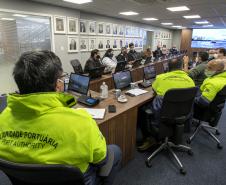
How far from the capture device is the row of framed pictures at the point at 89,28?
17.7 ft

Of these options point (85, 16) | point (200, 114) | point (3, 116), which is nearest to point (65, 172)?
point (3, 116)

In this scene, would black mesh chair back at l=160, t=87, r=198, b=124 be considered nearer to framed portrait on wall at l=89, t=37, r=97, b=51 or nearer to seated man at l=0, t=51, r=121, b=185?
seated man at l=0, t=51, r=121, b=185

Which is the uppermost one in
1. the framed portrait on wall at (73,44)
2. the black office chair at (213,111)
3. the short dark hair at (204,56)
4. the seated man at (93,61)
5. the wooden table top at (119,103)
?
the framed portrait on wall at (73,44)

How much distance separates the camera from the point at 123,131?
6.48 ft

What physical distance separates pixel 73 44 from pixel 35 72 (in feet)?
17.8

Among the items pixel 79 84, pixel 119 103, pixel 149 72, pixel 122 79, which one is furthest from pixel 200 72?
pixel 79 84

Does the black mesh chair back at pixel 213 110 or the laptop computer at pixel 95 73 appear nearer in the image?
the black mesh chair back at pixel 213 110

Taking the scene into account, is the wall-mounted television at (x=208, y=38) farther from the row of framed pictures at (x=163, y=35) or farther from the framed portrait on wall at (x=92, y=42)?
→ the framed portrait on wall at (x=92, y=42)

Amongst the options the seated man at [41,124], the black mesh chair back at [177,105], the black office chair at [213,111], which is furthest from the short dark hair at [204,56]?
the seated man at [41,124]

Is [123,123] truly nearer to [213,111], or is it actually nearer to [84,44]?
[213,111]

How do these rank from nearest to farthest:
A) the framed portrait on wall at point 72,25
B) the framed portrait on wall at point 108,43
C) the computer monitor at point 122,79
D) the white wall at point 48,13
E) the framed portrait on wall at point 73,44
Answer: the computer monitor at point 122,79, the white wall at point 48,13, the framed portrait on wall at point 72,25, the framed portrait on wall at point 73,44, the framed portrait on wall at point 108,43

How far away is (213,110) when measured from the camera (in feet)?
7.70

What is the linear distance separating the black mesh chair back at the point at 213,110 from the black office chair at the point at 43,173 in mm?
2059

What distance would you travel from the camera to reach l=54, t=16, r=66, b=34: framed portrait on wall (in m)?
5.24
